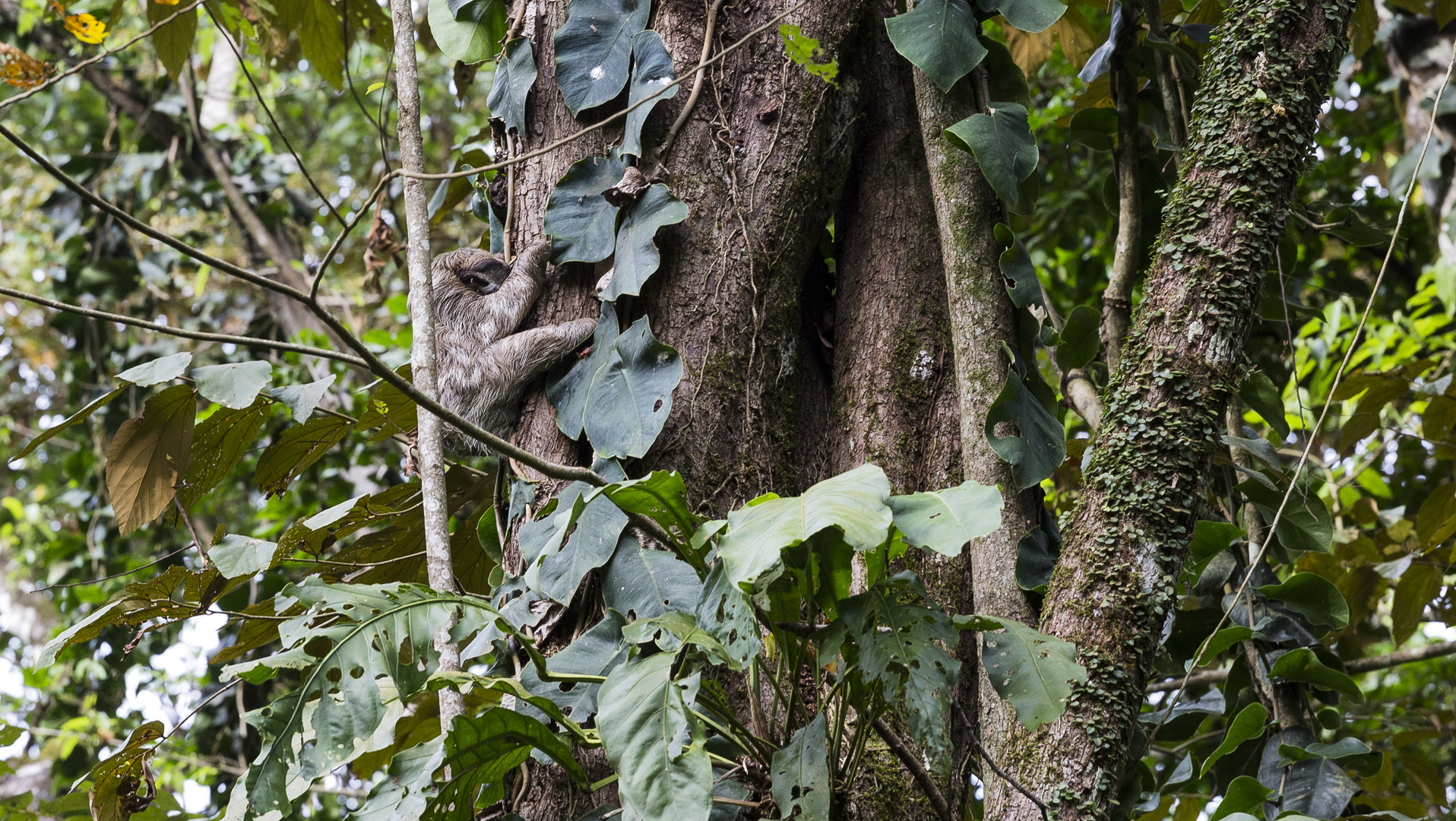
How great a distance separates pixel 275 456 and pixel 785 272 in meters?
1.54

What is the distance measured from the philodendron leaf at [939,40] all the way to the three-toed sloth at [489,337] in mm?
985

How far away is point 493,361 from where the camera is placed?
2479 mm

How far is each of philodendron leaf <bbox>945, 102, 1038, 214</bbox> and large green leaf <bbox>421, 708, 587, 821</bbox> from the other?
4.93 ft

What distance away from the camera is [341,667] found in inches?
65.2

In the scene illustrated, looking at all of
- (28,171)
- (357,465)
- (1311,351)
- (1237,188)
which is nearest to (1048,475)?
(1237,188)

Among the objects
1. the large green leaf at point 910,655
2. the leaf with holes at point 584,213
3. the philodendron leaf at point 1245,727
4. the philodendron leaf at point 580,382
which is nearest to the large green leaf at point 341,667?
the philodendron leaf at point 580,382

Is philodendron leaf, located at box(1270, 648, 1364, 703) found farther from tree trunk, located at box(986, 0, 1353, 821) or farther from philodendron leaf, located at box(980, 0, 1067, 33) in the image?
philodendron leaf, located at box(980, 0, 1067, 33)

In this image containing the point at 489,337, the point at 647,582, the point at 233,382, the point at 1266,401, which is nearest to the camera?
the point at 647,582

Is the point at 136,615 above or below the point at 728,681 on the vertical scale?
above

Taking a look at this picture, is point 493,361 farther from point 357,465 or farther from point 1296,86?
point 357,465

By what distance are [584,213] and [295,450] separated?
3.80ft

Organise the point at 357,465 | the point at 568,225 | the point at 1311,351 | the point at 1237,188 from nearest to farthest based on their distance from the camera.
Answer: the point at 1237,188
the point at 568,225
the point at 1311,351
the point at 357,465

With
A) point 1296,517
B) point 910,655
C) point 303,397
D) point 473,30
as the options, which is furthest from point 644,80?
point 1296,517

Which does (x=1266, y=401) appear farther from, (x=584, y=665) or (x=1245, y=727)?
(x=584, y=665)
